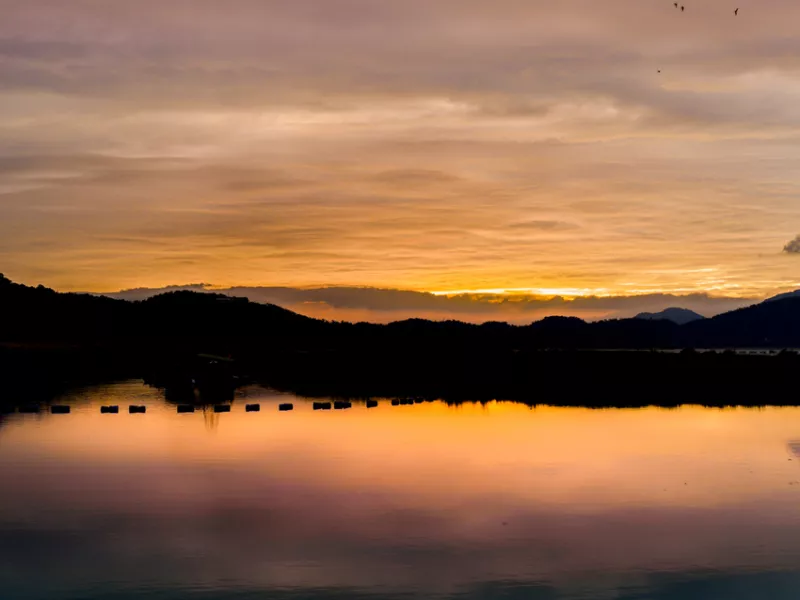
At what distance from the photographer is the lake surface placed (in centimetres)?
2827

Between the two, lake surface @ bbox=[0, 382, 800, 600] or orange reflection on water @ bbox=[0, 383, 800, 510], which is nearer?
lake surface @ bbox=[0, 382, 800, 600]

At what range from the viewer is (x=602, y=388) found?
354ft

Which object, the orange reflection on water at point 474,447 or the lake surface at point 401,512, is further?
the orange reflection on water at point 474,447

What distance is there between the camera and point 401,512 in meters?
38.2

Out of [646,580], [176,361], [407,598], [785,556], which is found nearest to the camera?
[407,598]

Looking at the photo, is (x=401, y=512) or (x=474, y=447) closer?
(x=401, y=512)

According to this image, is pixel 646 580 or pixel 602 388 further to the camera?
pixel 602 388

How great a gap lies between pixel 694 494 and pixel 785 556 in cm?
1087

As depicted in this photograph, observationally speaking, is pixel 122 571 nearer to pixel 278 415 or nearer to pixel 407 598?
pixel 407 598

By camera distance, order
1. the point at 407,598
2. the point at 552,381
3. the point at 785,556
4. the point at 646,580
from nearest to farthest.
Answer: the point at 407,598 → the point at 646,580 → the point at 785,556 → the point at 552,381

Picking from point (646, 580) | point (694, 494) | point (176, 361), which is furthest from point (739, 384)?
point (176, 361)

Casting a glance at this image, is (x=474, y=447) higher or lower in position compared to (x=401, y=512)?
higher

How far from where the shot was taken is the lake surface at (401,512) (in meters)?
28.3

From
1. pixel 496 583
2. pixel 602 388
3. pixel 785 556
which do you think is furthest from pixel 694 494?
pixel 602 388
